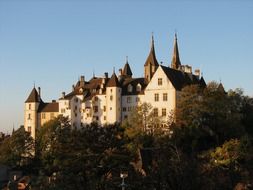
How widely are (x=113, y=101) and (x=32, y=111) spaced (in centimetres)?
2047

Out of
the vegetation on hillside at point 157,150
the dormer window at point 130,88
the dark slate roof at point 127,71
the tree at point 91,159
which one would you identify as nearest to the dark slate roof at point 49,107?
the vegetation on hillside at point 157,150

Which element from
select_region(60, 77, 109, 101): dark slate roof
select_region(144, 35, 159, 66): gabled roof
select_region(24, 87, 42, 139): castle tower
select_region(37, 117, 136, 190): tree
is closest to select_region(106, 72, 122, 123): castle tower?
select_region(60, 77, 109, 101): dark slate roof

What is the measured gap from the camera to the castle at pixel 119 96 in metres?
69.3

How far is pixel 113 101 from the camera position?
75.5 m

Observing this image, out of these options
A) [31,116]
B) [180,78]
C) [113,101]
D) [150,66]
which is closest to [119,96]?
[113,101]

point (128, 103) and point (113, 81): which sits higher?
point (113, 81)

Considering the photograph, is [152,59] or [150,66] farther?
[152,59]

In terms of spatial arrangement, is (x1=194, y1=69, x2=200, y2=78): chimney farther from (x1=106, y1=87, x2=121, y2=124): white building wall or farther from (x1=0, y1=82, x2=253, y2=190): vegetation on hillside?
(x1=106, y1=87, x2=121, y2=124): white building wall

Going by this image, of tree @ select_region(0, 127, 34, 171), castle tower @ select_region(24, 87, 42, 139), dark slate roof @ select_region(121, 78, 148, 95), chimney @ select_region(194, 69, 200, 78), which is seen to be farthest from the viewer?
castle tower @ select_region(24, 87, 42, 139)

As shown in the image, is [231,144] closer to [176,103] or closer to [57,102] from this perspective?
[176,103]

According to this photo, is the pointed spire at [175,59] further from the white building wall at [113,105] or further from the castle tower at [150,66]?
the white building wall at [113,105]

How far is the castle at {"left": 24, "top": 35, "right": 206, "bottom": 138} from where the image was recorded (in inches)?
2729

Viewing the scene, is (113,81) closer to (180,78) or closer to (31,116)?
(180,78)

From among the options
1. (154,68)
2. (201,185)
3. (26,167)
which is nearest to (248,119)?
(154,68)
